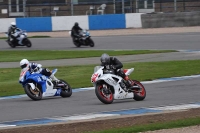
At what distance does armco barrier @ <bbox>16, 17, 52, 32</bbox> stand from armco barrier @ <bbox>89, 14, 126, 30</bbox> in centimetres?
300

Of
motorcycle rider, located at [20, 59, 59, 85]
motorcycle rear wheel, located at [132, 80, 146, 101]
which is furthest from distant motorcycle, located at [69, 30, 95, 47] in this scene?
motorcycle rear wheel, located at [132, 80, 146, 101]

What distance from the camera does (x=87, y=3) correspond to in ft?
170

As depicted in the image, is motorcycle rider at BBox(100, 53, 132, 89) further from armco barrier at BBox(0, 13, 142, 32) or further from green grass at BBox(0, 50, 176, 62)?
armco barrier at BBox(0, 13, 142, 32)

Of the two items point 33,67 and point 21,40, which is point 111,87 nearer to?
point 33,67

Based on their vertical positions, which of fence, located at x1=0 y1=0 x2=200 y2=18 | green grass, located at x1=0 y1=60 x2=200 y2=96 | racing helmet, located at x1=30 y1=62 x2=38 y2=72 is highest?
fence, located at x1=0 y1=0 x2=200 y2=18

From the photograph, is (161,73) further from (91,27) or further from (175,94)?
(91,27)

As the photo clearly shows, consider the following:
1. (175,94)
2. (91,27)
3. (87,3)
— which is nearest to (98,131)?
(175,94)

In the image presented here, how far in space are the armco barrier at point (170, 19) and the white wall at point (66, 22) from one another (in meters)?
4.11

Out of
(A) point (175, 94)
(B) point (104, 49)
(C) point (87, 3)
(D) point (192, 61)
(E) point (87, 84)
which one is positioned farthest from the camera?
(C) point (87, 3)

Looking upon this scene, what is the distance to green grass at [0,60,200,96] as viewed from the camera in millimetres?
19889

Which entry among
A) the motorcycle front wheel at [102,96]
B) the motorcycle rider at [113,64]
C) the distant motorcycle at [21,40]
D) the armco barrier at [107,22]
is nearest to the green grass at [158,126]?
the motorcycle front wheel at [102,96]

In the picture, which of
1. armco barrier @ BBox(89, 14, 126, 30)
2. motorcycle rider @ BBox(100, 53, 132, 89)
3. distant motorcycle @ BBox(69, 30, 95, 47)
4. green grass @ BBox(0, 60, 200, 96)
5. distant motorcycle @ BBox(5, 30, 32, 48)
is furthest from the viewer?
armco barrier @ BBox(89, 14, 126, 30)

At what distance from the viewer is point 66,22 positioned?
1869 inches

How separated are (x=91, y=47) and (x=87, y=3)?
54.7ft
